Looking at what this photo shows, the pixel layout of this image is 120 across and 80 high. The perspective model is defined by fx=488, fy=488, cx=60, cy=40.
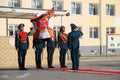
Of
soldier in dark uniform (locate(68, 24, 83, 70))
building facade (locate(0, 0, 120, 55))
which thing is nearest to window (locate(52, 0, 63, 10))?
building facade (locate(0, 0, 120, 55))

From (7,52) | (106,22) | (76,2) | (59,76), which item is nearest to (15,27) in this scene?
(76,2)

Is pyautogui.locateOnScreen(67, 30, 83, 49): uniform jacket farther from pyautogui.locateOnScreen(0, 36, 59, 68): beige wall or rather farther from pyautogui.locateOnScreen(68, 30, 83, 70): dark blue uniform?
pyautogui.locateOnScreen(0, 36, 59, 68): beige wall

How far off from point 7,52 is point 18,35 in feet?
13.9

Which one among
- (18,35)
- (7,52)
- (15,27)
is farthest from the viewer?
(15,27)

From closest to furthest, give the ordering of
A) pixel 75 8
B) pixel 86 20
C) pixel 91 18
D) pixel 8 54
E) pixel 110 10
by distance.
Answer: pixel 8 54, pixel 75 8, pixel 86 20, pixel 91 18, pixel 110 10

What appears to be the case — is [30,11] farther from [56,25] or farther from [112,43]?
[56,25]

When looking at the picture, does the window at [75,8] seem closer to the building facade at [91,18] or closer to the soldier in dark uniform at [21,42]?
the building facade at [91,18]

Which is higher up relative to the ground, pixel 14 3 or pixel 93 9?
pixel 14 3

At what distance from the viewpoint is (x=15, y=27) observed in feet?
137

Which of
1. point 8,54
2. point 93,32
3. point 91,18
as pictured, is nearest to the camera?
point 8,54

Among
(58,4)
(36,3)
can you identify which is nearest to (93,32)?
(58,4)

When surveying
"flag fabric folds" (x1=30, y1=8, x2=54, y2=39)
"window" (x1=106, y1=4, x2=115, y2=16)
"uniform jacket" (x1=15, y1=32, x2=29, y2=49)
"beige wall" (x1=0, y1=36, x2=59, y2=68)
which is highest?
"window" (x1=106, y1=4, x2=115, y2=16)

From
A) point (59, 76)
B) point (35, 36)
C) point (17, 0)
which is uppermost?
point (17, 0)

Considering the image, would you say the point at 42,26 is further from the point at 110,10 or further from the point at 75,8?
the point at 110,10
